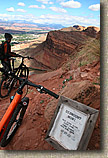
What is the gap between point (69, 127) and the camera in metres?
1.45

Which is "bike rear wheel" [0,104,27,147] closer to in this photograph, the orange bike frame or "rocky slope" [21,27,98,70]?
the orange bike frame

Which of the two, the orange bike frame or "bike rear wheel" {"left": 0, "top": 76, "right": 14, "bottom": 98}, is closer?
the orange bike frame

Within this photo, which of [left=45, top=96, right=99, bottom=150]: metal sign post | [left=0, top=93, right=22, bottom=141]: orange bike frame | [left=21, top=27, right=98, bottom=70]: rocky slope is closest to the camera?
[left=45, top=96, right=99, bottom=150]: metal sign post

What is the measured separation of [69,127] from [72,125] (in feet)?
0.13

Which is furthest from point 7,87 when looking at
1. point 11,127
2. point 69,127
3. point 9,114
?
point 69,127

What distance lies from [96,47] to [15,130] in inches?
82.8

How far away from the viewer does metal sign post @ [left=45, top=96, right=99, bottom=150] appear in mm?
1352

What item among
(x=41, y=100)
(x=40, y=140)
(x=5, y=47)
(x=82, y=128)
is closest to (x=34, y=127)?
(x=40, y=140)

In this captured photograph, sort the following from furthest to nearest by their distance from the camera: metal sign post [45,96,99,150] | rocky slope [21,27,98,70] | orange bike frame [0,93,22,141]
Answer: rocky slope [21,27,98,70]
orange bike frame [0,93,22,141]
metal sign post [45,96,99,150]

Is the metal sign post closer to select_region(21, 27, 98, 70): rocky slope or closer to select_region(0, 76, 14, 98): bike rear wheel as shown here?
select_region(0, 76, 14, 98): bike rear wheel

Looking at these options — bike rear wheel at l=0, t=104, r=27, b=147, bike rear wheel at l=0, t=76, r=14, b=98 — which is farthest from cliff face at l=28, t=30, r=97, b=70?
bike rear wheel at l=0, t=104, r=27, b=147

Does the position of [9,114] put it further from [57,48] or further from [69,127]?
[57,48]

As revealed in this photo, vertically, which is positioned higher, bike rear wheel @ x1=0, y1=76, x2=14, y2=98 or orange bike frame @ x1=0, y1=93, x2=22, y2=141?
orange bike frame @ x1=0, y1=93, x2=22, y2=141

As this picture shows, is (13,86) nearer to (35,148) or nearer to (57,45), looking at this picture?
(35,148)
